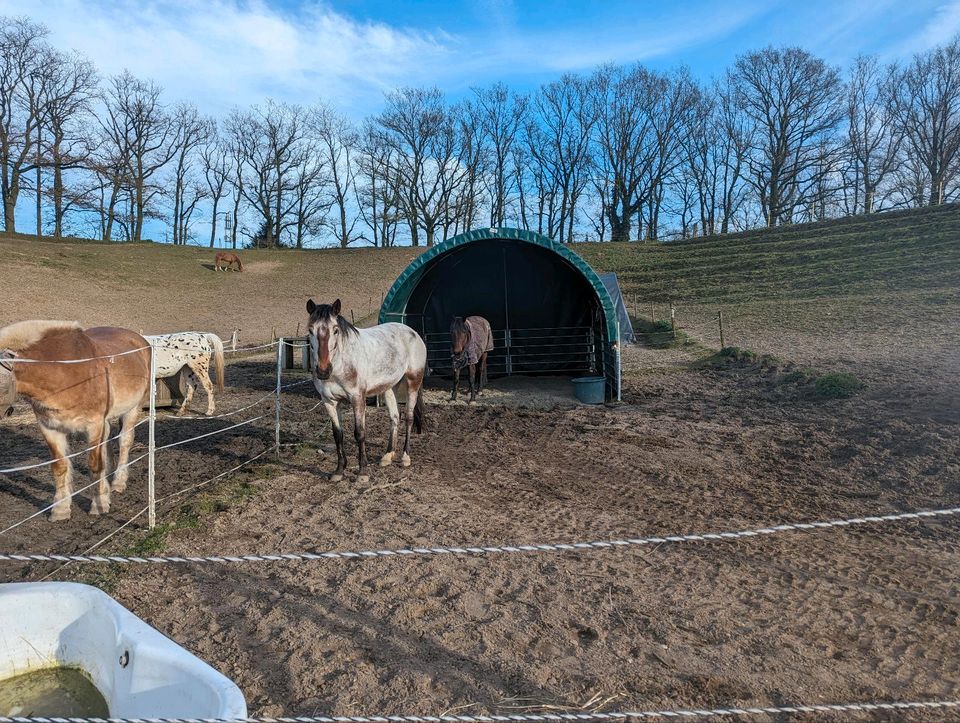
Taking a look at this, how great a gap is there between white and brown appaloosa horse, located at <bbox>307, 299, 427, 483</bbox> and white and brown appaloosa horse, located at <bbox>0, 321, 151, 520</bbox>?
1642 mm

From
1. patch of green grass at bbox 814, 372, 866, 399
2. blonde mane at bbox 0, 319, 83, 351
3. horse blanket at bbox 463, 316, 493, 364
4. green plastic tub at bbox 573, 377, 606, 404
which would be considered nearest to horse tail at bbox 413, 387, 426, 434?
horse blanket at bbox 463, 316, 493, 364

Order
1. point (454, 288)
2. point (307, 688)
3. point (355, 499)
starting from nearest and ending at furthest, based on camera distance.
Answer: point (307, 688), point (355, 499), point (454, 288)

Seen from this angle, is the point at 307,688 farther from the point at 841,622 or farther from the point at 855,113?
the point at 855,113

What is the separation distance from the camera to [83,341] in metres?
4.89

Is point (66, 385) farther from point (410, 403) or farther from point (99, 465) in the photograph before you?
point (410, 403)

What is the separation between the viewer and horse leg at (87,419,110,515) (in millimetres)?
4877

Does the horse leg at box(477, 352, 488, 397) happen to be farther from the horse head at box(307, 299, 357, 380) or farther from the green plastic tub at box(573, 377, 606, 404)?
the horse head at box(307, 299, 357, 380)

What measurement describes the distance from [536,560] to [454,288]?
11.5 m

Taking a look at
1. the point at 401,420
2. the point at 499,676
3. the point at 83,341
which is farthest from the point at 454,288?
the point at 499,676

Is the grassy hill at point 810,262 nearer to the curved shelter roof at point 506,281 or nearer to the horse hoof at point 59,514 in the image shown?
the curved shelter roof at point 506,281

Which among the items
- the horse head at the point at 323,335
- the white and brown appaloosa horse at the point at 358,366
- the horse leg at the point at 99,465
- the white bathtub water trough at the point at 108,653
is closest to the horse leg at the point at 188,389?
the white and brown appaloosa horse at the point at 358,366

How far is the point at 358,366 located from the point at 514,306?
369 inches

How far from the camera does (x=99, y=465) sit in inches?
195

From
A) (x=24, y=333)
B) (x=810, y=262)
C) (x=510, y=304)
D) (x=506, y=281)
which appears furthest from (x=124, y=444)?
(x=810, y=262)
